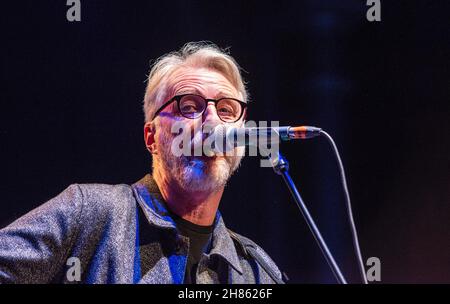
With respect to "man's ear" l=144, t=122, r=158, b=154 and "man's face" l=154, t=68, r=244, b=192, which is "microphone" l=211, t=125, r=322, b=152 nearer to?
"man's face" l=154, t=68, r=244, b=192

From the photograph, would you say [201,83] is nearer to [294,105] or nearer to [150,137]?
[150,137]

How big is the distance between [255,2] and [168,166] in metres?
0.91

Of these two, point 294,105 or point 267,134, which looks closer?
point 267,134

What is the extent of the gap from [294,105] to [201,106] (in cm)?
64

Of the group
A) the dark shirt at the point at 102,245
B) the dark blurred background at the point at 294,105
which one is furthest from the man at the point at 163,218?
the dark blurred background at the point at 294,105

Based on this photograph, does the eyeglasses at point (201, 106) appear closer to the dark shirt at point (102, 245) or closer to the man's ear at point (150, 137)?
the man's ear at point (150, 137)

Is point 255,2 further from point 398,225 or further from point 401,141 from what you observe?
point 398,225

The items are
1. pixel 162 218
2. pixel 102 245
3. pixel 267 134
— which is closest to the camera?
pixel 267 134

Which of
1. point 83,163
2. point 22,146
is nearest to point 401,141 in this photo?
point 83,163

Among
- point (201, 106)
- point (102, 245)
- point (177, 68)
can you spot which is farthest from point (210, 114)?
point (102, 245)

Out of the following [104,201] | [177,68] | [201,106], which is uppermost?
[177,68]

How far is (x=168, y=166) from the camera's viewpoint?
1.87 m

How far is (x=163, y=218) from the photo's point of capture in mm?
1733

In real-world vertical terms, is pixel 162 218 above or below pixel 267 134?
below
